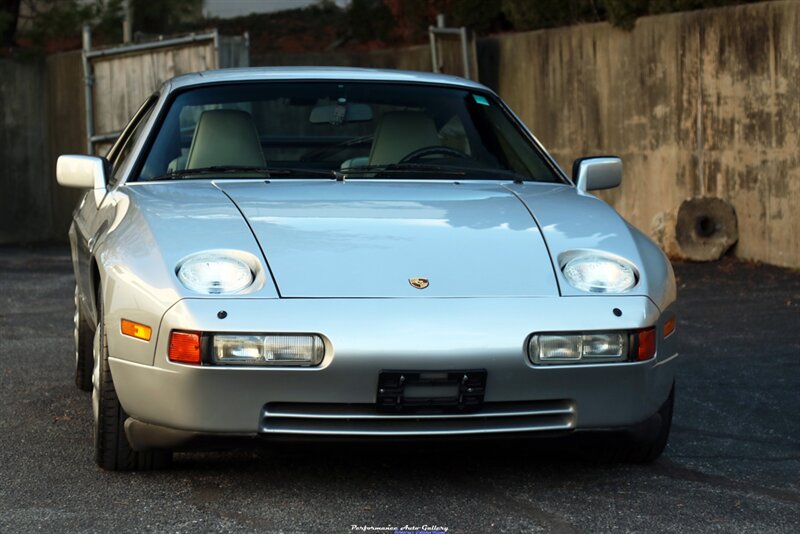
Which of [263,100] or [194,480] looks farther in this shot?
[263,100]

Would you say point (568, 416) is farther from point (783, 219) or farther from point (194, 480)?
point (783, 219)

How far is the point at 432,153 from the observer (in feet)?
18.2

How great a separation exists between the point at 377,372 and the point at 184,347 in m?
0.56

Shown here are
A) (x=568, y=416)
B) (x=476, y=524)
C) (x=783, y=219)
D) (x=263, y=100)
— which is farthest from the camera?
(x=783, y=219)

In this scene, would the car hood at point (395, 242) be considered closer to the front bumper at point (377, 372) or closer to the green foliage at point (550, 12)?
the front bumper at point (377, 372)

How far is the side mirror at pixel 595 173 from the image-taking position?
18.2ft

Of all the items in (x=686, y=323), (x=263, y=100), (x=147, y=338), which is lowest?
(x=686, y=323)

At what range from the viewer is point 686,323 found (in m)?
8.50

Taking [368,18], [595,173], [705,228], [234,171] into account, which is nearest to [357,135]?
[234,171]

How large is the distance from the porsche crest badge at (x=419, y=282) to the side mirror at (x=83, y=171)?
6.20ft

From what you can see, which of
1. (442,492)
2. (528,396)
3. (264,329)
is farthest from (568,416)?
(264,329)

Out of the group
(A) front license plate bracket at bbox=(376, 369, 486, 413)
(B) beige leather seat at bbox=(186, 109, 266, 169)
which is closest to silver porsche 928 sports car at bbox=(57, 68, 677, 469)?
(A) front license plate bracket at bbox=(376, 369, 486, 413)

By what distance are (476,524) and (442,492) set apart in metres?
0.37

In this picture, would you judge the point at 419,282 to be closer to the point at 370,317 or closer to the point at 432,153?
the point at 370,317
